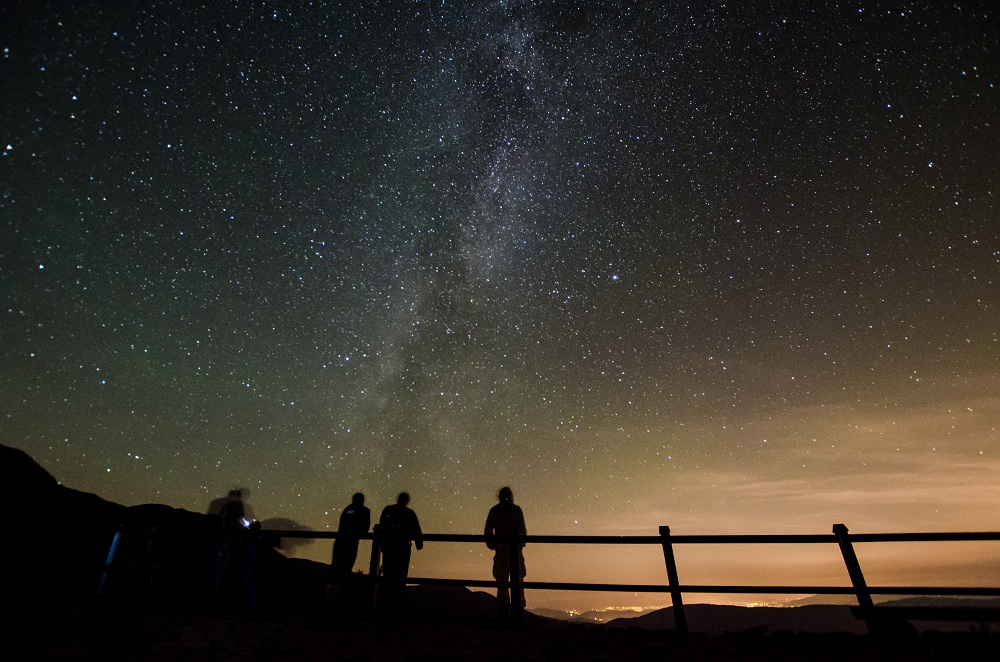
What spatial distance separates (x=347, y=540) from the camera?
278 inches

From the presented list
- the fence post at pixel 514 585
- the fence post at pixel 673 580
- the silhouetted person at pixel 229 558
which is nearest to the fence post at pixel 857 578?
the fence post at pixel 673 580

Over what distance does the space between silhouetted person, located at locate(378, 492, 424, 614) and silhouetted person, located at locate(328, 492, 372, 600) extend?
433mm

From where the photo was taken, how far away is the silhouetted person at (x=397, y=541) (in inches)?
260

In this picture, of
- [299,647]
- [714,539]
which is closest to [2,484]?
[299,647]

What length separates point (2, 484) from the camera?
14.9 meters

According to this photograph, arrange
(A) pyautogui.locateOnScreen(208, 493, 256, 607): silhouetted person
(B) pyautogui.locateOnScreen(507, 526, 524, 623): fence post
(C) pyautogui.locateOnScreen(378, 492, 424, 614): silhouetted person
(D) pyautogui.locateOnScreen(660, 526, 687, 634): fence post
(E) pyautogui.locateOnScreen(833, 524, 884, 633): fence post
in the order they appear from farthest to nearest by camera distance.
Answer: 1. (A) pyautogui.locateOnScreen(208, 493, 256, 607): silhouetted person
2. (C) pyautogui.locateOnScreen(378, 492, 424, 614): silhouetted person
3. (B) pyautogui.locateOnScreen(507, 526, 524, 623): fence post
4. (D) pyautogui.locateOnScreen(660, 526, 687, 634): fence post
5. (E) pyautogui.locateOnScreen(833, 524, 884, 633): fence post

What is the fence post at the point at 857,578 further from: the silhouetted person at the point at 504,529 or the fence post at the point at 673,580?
the silhouetted person at the point at 504,529

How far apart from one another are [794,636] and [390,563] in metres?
4.85

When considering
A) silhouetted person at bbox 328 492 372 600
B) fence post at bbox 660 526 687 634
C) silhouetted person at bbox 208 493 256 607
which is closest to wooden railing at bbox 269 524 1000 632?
fence post at bbox 660 526 687 634

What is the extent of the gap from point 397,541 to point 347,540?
809 millimetres

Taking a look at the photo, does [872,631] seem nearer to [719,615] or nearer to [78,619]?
[78,619]

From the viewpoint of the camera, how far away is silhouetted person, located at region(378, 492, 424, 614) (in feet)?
21.7

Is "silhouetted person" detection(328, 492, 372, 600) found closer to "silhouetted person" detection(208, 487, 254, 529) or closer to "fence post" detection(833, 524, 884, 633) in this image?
"silhouetted person" detection(208, 487, 254, 529)

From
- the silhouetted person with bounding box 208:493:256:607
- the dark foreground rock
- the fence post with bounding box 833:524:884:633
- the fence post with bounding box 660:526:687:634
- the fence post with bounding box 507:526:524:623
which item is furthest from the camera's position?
the silhouetted person with bounding box 208:493:256:607
